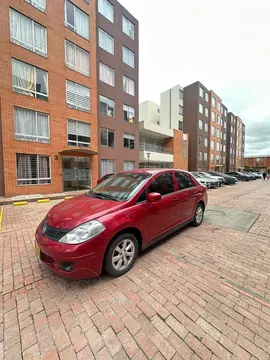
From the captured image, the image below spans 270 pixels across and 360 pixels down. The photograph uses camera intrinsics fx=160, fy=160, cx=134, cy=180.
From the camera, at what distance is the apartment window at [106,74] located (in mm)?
14359

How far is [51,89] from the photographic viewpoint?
1066 centimetres

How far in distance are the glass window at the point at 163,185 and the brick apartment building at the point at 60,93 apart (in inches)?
351

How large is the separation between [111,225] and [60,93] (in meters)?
12.0

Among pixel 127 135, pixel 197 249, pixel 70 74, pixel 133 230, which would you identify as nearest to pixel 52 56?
pixel 70 74

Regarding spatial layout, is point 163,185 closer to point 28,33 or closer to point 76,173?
point 76,173

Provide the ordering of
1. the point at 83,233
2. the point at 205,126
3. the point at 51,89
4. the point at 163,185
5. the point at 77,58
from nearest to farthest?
1. the point at 83,233
2. the point at 163,185
3. the point at 51,89
4. the point at 77,58
5. the point at 205,126

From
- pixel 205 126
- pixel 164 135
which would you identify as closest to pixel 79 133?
pixel 164 135

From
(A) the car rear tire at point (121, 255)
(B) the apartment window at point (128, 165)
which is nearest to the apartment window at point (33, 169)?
(B) the apartment window at point (128, 165)

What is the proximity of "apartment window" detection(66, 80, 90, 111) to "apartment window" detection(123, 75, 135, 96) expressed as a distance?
5.25 metres

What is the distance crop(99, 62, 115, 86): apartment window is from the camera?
565 inches

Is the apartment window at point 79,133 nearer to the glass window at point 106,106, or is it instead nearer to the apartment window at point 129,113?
the glass window at point 106,106

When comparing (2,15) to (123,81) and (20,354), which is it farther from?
(20,354)

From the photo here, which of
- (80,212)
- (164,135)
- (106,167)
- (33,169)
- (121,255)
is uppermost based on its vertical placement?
(164,135)

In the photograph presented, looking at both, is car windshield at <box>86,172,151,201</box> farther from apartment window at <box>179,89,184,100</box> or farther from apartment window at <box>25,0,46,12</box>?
apartment window at <box>179,89,184,100</box>
